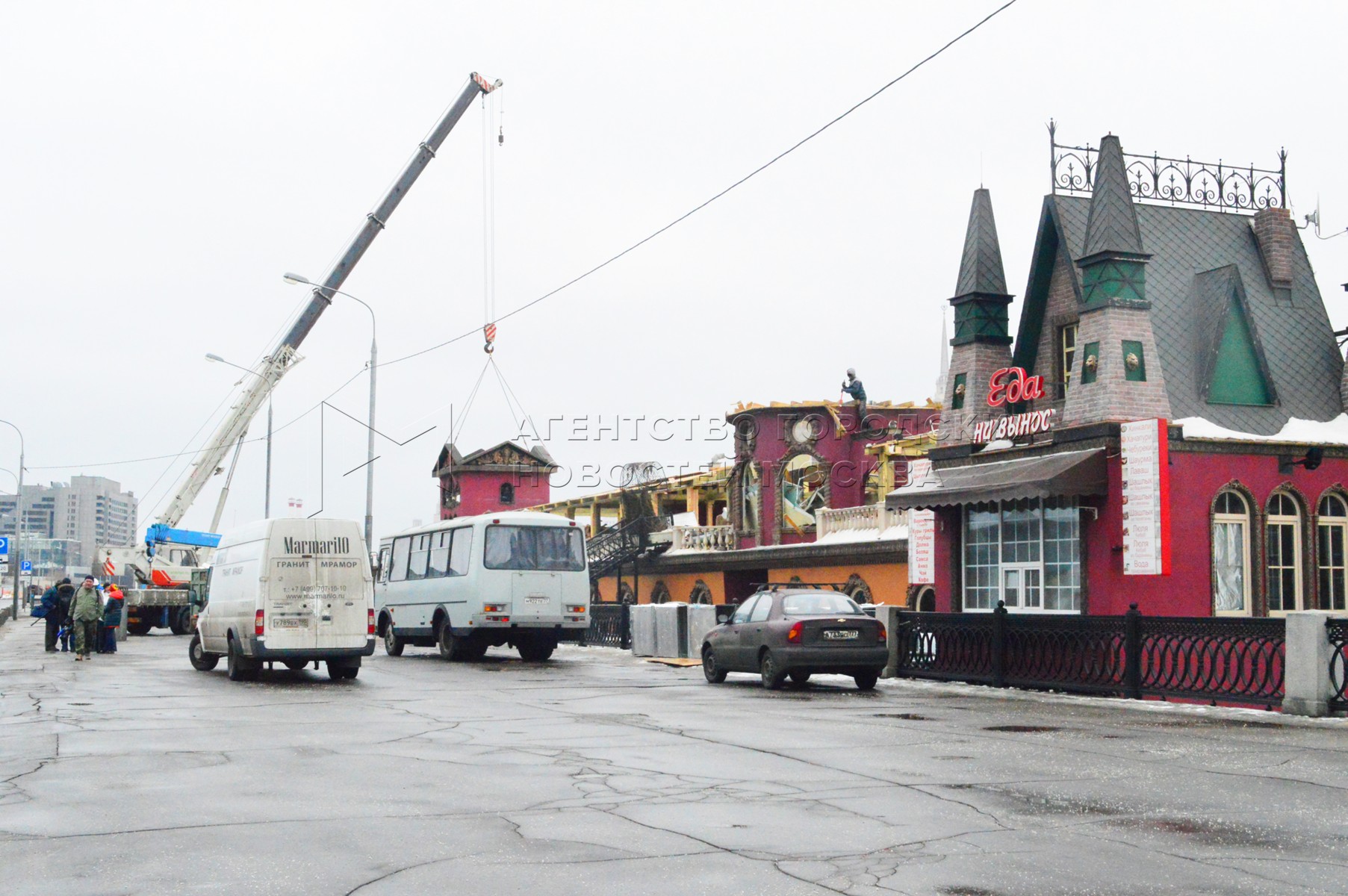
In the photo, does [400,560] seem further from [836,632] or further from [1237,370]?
[1237,370]

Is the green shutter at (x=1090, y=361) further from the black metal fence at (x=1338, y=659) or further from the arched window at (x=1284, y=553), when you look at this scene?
the black metal fence at (x=1338, y=659)

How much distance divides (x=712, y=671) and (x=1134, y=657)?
657 cm

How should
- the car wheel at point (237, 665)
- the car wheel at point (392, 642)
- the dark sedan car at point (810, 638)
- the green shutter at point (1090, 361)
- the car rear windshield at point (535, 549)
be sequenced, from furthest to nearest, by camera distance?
1. the car wheel at point (392, 642)
2. the car rear windshield at point (535, 549)
3. the green shutter at point (1090, 361)
4. the car wheel at point (237, 665)
5. the dark sedan car at point (810, 638)

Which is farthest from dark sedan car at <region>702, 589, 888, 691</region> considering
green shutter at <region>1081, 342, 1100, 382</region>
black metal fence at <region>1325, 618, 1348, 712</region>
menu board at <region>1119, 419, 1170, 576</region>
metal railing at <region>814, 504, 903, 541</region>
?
metal railing at <region>814, 504, 903, 541</region>

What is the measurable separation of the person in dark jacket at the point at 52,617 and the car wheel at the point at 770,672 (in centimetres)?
1903

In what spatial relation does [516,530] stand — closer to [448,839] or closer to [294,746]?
[294,746]

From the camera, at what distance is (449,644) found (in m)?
29.4

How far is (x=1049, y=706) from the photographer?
57.9ft

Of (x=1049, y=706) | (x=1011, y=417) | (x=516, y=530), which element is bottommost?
(x=1049, y=706)

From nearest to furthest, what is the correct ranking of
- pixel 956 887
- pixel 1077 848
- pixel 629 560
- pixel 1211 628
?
pixel 956 887 < pixel 1077 848 < pixel 1211 628 < pixel 629 560

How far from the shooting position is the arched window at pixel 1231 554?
77.2ft

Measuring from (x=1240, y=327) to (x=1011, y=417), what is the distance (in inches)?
179

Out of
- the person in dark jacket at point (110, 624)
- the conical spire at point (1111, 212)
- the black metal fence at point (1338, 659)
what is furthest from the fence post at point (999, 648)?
the person in dark jacket at point (110, 624)

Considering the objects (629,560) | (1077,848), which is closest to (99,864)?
(1077,848)
